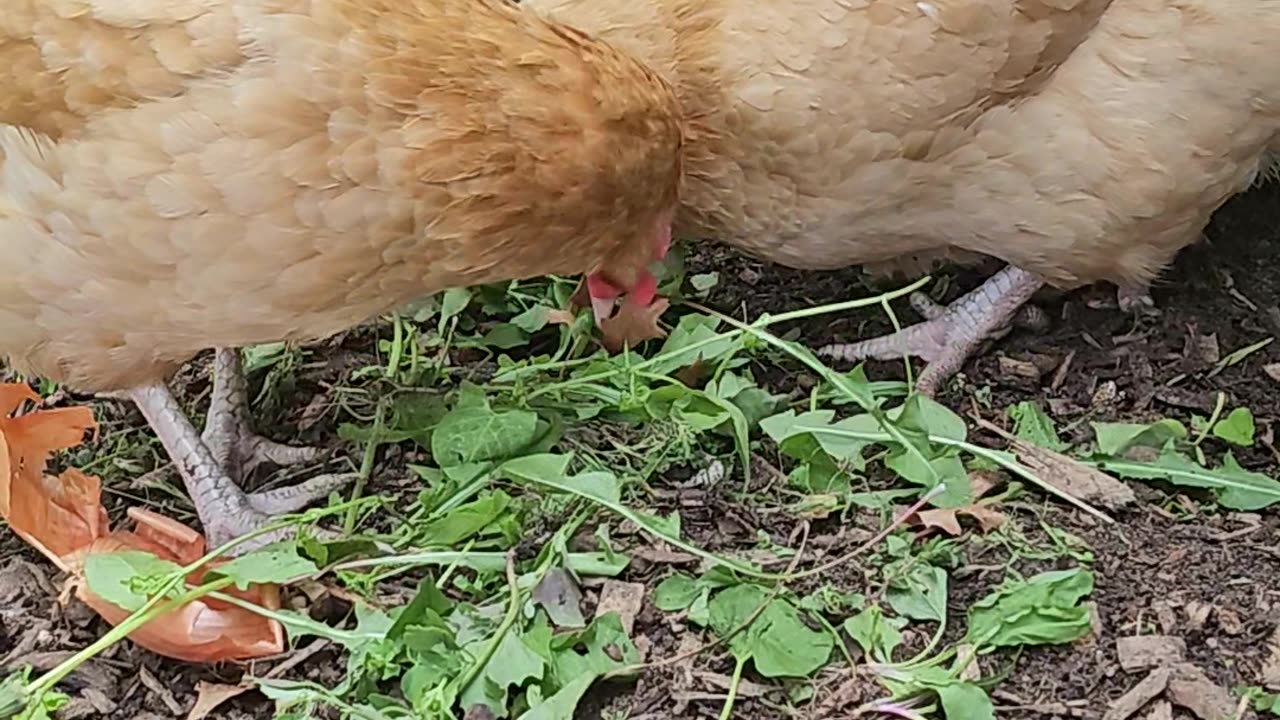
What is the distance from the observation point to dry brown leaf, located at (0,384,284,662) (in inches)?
81.2

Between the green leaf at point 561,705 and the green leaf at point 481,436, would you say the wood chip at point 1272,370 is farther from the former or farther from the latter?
the green leaf at point 561,705

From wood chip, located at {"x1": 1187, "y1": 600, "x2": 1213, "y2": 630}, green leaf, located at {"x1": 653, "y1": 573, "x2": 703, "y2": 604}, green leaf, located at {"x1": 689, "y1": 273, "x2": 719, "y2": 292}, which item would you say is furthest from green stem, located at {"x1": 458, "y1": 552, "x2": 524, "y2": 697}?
green leaf, located at {"x1": 689, "y1": 273, "x2": 719, "y2": 292}

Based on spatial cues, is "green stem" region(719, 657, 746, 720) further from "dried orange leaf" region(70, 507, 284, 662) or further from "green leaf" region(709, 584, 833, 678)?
"dried orange leaf" region(70, 507, 284, 662)

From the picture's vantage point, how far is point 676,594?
208cm

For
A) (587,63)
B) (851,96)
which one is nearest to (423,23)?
(587,63)

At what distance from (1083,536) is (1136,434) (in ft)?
0.97

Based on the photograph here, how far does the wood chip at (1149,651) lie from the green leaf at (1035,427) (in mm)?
517

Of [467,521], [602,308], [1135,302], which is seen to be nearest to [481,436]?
[467,521]

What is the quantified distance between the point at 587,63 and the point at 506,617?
782 mm

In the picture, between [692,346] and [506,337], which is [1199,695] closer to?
[692,346]

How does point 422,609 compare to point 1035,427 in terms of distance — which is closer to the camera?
point 422,609

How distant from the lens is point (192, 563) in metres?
2.19

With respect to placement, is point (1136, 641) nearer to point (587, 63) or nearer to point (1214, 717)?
point (1214, 717)

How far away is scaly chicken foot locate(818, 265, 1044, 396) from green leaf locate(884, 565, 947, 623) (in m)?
0.72
